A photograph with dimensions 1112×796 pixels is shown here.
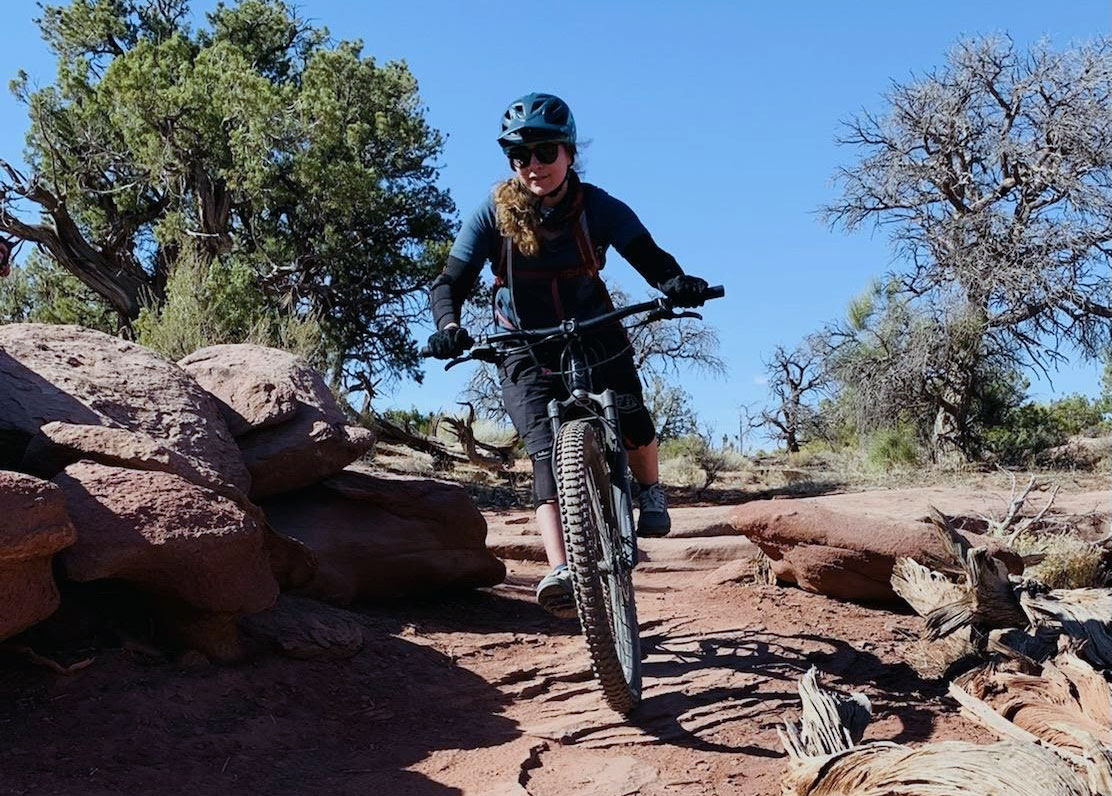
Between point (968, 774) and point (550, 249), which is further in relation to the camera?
point (550, 249)

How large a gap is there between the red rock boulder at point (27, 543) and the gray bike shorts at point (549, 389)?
1654 millimetres

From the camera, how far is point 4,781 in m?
2.97

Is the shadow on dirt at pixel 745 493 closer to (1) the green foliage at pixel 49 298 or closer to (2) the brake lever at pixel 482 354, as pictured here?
(2) the brake lever at pixel 482 354

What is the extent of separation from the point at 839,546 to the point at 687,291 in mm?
2263

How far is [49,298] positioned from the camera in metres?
19.6

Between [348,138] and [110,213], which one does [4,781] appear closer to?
[348,138]

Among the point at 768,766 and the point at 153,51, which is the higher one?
the point at 153,51

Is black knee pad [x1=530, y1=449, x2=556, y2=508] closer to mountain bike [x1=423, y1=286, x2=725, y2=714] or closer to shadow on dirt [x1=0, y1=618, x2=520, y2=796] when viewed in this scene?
mountain bike [x1=423, y1=286, x2=725, y2=714]

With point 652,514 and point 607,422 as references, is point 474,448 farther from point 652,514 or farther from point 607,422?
point 607,422

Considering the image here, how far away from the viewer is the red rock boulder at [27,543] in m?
3.28

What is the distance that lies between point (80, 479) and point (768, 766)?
2.70m

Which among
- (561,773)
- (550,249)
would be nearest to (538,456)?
(550,249)

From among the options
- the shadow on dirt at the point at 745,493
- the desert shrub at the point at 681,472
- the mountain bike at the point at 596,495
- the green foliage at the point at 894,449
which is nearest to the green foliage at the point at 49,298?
the desert shrub at the point at 681,472

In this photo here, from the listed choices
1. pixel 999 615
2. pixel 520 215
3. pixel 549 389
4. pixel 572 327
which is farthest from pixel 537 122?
pixel 999 615
